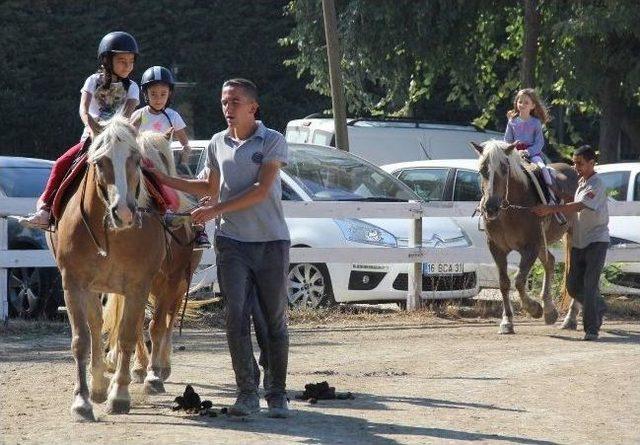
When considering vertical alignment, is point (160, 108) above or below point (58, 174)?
above

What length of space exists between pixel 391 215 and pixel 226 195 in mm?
7286

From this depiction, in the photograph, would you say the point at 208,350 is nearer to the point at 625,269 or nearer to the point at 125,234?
the point at 125,234

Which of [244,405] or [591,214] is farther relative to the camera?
[591,214]

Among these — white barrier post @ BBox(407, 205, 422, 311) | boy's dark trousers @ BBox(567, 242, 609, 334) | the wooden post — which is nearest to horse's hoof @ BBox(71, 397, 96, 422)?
boy's dark trousers @ BBox(567, 242, 609, 334)

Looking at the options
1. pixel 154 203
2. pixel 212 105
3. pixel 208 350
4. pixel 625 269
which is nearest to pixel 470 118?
pixel 212 105

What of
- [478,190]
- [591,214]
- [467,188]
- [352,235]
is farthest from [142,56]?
[591,214]

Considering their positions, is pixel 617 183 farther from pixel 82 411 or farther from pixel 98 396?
pixel 82 411

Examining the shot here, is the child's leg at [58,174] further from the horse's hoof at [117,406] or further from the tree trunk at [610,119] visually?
the tree trunk at [610,119]

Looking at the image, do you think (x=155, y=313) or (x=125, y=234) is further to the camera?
(x=155, y=313)

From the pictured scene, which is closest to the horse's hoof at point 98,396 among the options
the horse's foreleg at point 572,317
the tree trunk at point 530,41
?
the horse's foreleg at point 572,317

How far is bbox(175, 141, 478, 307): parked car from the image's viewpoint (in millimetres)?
16344

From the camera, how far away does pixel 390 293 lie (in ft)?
55.3

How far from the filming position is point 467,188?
60.4ft

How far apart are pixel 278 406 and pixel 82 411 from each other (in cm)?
127
